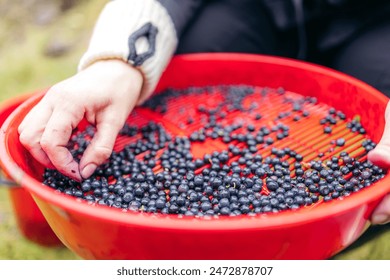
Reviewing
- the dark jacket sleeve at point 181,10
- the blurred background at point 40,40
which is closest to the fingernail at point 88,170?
the dark jacket sleeve at point 181,10

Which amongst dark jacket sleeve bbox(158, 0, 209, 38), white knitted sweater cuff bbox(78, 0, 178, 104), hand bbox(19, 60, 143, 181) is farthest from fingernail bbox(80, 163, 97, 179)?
dark jacket sleeve bbox(158, 0, 209, 38)

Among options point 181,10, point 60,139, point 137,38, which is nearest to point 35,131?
point 60,139

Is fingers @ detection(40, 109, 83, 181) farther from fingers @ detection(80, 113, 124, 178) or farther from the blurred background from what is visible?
the blurred background

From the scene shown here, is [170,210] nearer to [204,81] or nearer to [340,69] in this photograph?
[204,81]

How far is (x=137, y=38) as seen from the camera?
127cm

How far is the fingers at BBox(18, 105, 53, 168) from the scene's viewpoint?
1.03 metres

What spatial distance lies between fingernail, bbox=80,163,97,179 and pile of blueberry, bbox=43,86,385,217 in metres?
0.02

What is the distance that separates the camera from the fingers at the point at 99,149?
108 centimetres

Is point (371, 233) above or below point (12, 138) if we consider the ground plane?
below

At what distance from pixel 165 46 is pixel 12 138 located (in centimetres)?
53

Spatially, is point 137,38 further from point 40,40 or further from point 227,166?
point 40,40

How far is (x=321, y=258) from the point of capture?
39.8 inches
